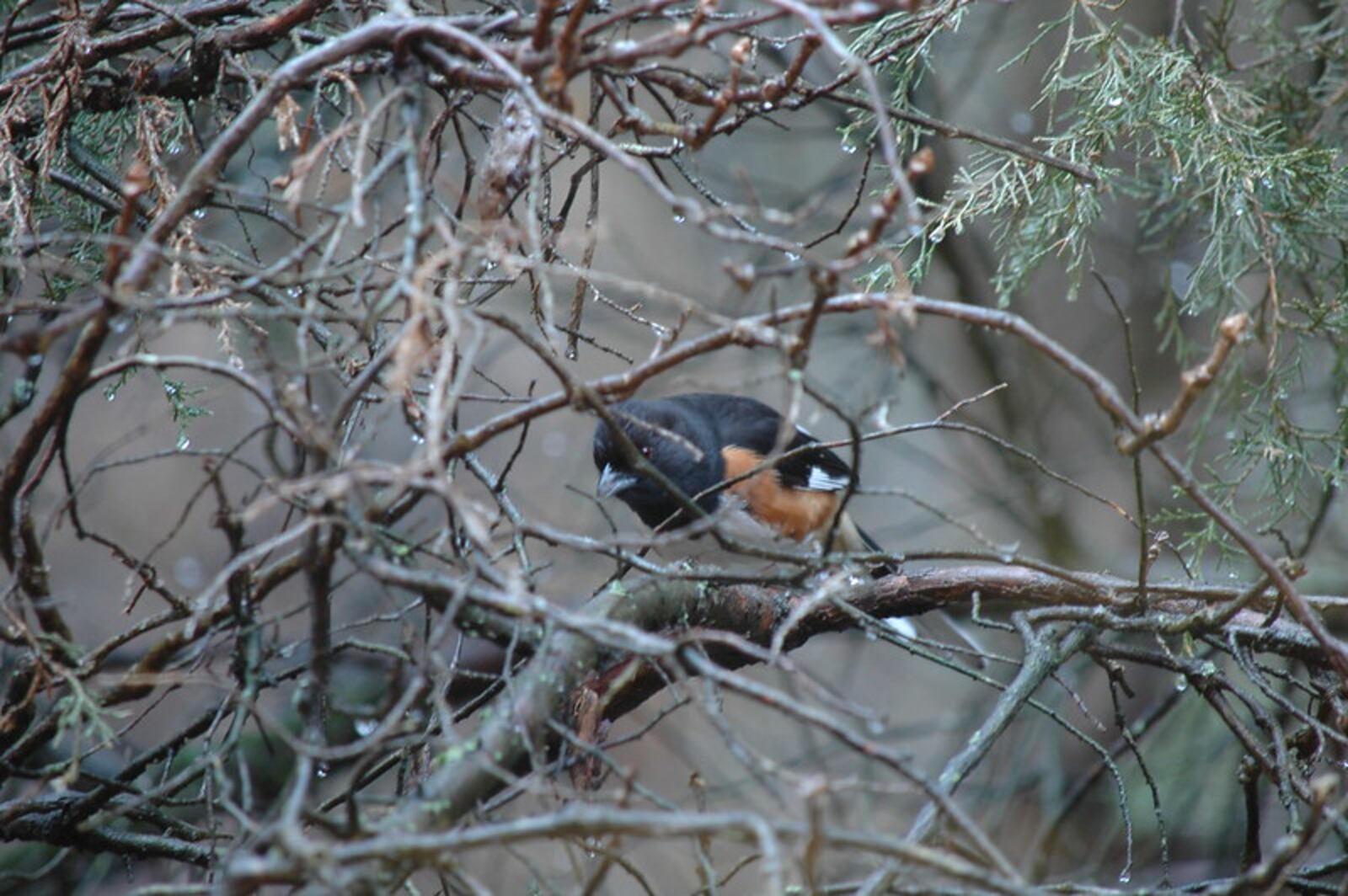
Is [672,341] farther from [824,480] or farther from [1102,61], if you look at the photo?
[824,480]

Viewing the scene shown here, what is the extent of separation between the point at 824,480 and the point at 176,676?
10.2 feet

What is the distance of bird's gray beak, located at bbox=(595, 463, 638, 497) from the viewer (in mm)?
3855

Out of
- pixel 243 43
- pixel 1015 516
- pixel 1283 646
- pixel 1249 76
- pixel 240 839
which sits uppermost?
pixel 1249 76

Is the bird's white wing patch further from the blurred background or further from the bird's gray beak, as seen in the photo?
the bird's gray beak

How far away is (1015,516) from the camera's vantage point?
5773 millimetres

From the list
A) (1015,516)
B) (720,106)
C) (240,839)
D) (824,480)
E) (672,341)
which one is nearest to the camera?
(240,839)

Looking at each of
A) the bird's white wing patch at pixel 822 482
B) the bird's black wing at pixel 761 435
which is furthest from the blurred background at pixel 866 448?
the bird's white wing patch at pixel 822 482

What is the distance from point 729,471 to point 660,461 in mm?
246

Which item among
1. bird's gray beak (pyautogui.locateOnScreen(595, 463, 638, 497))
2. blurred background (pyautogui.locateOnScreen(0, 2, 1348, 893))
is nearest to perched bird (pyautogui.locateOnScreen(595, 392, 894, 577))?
bird's gray beak (pyautogui.locateOnScreen(595, 463, 638, 497))

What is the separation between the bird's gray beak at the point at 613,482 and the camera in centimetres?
386

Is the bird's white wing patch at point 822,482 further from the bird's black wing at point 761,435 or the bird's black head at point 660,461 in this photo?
the bird's black head at point 660,461

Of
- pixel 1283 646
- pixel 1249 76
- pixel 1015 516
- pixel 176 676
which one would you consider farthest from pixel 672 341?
pixel 1015 516

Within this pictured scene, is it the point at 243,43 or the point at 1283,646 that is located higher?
A: the point at 243,43

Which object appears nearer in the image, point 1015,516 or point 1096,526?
point 1015,516
